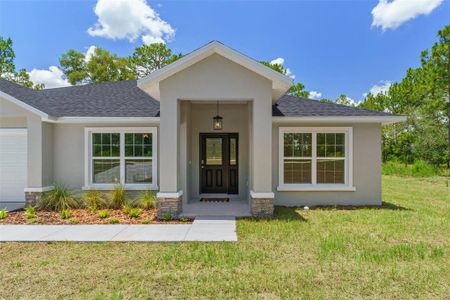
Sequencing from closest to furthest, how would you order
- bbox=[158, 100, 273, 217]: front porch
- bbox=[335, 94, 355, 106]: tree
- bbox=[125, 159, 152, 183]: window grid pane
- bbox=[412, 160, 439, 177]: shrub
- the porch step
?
the porch step
bbox=[125, 159, 152, 183]: window grid pane
bbox=[158, 100, 273, 217]: front porch
bbox=[412, 160, 439, 177]: shrub
bbox=[335, 94, 355, 106]: tree

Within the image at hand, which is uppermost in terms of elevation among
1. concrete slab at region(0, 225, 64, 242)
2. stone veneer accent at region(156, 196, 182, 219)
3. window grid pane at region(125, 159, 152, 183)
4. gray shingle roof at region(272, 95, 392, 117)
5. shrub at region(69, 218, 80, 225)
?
gray shingle roof at region(272, 95, 392, 117)

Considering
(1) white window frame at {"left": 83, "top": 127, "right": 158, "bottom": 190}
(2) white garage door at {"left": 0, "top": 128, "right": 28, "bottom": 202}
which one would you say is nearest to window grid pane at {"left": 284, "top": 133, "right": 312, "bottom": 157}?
(1) white window frame at {"left": 83, "top": 127, "right": 158, "bottom": 190}

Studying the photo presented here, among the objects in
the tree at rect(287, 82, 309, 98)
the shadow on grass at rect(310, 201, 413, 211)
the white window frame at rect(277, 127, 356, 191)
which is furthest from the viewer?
the tree at rect(287, 82, 309, 98)

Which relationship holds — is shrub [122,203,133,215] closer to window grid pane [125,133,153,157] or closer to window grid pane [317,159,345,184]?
window grid pane [125,133,153,157]

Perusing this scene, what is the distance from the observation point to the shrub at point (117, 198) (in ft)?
30.5

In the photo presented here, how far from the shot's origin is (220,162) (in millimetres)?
11164

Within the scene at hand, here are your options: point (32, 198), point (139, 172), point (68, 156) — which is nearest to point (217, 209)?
point (139, 172)

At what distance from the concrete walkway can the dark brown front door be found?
11.9ft

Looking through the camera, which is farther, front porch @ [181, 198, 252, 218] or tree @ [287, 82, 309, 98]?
tree @ [287, 82, 309, 98]

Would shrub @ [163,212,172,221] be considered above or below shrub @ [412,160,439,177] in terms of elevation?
below

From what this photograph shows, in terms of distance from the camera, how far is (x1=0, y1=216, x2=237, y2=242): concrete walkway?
6.05 m

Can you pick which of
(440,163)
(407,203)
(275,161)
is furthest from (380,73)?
(275,161)

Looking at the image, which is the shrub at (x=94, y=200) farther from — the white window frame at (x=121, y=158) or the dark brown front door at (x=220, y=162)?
the dark brown front door at (x=220, y=162)

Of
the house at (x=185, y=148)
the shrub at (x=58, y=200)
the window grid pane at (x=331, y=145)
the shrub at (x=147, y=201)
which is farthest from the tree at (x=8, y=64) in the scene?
the window grid pane at (x=331, y=145)
